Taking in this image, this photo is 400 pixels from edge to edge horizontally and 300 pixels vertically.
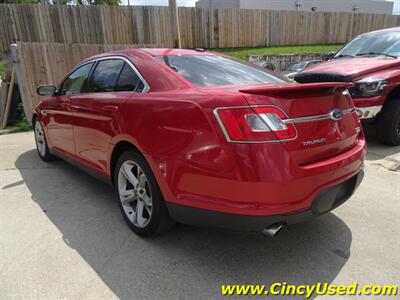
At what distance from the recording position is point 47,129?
451 cm

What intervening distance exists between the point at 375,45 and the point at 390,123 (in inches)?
72.7

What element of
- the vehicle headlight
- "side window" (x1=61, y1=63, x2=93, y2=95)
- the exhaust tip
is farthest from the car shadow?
the vehicle headlight

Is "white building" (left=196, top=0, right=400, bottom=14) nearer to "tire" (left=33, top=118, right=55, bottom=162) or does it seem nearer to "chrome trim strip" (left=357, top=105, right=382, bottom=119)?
"chrome trim strip" (left=357, top=105, right=382, bottom=119)

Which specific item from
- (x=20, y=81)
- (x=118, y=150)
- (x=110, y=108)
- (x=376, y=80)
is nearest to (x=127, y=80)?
(x=110, y=108)

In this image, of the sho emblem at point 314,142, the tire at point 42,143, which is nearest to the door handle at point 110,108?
the sho emblem at point 314,142

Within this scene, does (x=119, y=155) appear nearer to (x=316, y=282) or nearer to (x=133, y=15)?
(x=316, y=282)

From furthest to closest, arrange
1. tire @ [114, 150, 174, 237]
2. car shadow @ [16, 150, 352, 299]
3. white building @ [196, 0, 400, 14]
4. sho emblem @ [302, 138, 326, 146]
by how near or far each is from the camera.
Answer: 1. white building @ [196, 0, 400, 14]
2. tire @ [114, 150, 174, 237]
3. car shadow @ [16, 150, 352, 299]
4. sho emblem @ [302, 138, 326, 146]

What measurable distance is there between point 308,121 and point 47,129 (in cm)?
380

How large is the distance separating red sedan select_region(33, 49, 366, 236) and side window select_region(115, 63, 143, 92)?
0.01 metres

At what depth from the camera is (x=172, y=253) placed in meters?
2.48

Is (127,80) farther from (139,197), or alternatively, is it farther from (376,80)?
(376,80)

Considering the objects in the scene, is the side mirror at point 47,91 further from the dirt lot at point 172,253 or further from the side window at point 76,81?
the dirt lot at point 172,253

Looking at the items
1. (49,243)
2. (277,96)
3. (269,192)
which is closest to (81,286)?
(49,243)

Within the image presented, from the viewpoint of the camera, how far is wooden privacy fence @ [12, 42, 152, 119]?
7.51 m
